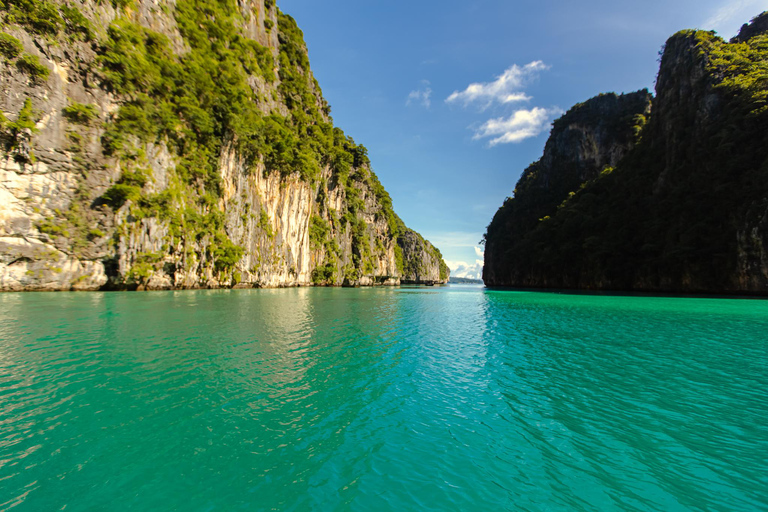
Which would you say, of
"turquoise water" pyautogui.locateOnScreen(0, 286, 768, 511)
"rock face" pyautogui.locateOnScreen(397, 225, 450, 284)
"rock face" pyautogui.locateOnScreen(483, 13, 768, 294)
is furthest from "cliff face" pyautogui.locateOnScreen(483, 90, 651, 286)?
"turquoise water" pyautogui.locateOnScreen(0, 286, 768, 511)

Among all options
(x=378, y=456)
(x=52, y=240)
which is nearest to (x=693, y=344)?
(x=378, y=456)

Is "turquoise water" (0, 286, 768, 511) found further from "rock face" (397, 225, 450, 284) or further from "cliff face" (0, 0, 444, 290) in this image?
"rock face" (397, 225, 450, 284)

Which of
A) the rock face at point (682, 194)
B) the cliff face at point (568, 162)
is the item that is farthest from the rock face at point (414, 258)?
the rock face at point (682, 194)

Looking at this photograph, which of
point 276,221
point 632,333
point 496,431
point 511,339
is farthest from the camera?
point 276,221

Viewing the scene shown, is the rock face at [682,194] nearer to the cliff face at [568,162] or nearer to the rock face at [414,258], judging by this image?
the cliff face at [568,162]

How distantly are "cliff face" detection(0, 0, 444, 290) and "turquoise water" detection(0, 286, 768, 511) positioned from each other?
21.3 metres

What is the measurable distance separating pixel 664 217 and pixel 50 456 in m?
60.1

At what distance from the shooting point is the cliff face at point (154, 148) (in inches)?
938

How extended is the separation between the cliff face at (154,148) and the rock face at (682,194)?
170 ft

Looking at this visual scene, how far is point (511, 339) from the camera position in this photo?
12.4 metres

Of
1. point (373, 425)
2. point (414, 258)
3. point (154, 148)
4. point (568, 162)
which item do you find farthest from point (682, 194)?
point (414, 258)

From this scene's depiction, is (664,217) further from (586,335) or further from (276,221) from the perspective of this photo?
(276,221)

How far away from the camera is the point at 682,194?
4122cm

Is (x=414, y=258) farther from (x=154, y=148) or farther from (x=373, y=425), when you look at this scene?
(x=373, y=425)
